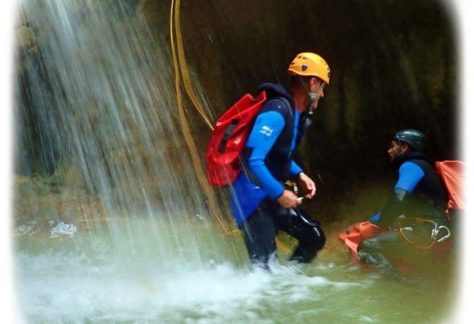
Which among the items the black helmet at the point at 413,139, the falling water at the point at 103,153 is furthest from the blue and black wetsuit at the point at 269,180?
the falling water at the point at 103,153

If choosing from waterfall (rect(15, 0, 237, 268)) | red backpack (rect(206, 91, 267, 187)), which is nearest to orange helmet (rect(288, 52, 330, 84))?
red backpack (rect(206, 91, 267, 187))

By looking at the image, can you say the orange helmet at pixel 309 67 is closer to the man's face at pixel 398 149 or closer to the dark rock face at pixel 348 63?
the man's face at pixel 398 149

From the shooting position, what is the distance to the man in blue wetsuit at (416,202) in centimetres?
426

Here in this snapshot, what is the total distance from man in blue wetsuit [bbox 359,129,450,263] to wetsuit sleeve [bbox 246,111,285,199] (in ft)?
3.92

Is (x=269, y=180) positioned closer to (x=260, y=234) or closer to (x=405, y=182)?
(x=260, y=234)

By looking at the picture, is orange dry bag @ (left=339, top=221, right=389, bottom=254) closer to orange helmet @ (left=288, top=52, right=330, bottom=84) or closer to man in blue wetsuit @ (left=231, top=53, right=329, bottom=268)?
man in blue wetsuit @ (left=231, top=53, right=329, bottom=268)

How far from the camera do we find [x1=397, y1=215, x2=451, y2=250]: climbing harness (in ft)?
13.9

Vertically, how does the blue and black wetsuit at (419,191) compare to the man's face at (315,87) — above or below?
below

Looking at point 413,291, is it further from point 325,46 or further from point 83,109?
point 83,109

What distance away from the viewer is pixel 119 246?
19.7ft

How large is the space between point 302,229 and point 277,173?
51 cm

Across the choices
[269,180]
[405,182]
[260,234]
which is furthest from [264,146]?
[405,182]

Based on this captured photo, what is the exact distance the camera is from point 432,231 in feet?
14.1
